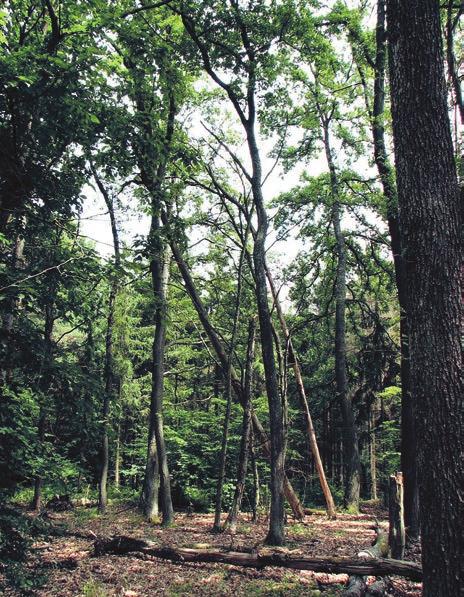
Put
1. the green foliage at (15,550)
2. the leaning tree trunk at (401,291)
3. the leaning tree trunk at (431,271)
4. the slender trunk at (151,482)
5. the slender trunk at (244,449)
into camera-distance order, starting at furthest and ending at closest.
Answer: the slender trunk at (151,482)
the slender trunk at (244,449)
the leaning tree trunk at (401,291)
the green foliage at (15,550)
the leaning tree trunk at (431,271)

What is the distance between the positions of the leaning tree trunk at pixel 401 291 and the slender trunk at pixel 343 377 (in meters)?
3.94

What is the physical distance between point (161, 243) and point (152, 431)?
28.6 feet

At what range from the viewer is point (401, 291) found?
29.2 ft

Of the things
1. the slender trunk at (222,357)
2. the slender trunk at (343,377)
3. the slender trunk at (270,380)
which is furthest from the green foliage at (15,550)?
the slender trunk at (343,377)

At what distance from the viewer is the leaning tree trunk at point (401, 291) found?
8445mm

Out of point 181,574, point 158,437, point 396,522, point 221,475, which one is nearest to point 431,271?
point 396,522

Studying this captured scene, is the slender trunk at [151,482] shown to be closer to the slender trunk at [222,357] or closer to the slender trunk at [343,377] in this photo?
the slender trunk at [222,357]

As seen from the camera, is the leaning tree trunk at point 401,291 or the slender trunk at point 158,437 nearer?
the leaning tree trunk at point 401,291

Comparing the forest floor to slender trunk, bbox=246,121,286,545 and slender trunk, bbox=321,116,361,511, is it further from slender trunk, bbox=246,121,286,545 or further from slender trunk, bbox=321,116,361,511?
slender trunk, bbox=321,116,361,511

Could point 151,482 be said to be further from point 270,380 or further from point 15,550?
point 15,550

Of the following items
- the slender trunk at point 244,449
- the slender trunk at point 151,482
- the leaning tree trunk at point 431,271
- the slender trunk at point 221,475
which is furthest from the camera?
the slender trunk at point 151,482

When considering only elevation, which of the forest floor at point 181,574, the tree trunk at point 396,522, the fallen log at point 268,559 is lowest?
the forest floor at point 181,574

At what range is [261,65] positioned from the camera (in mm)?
9555

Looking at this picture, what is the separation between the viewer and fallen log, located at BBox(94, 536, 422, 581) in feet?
18.8
